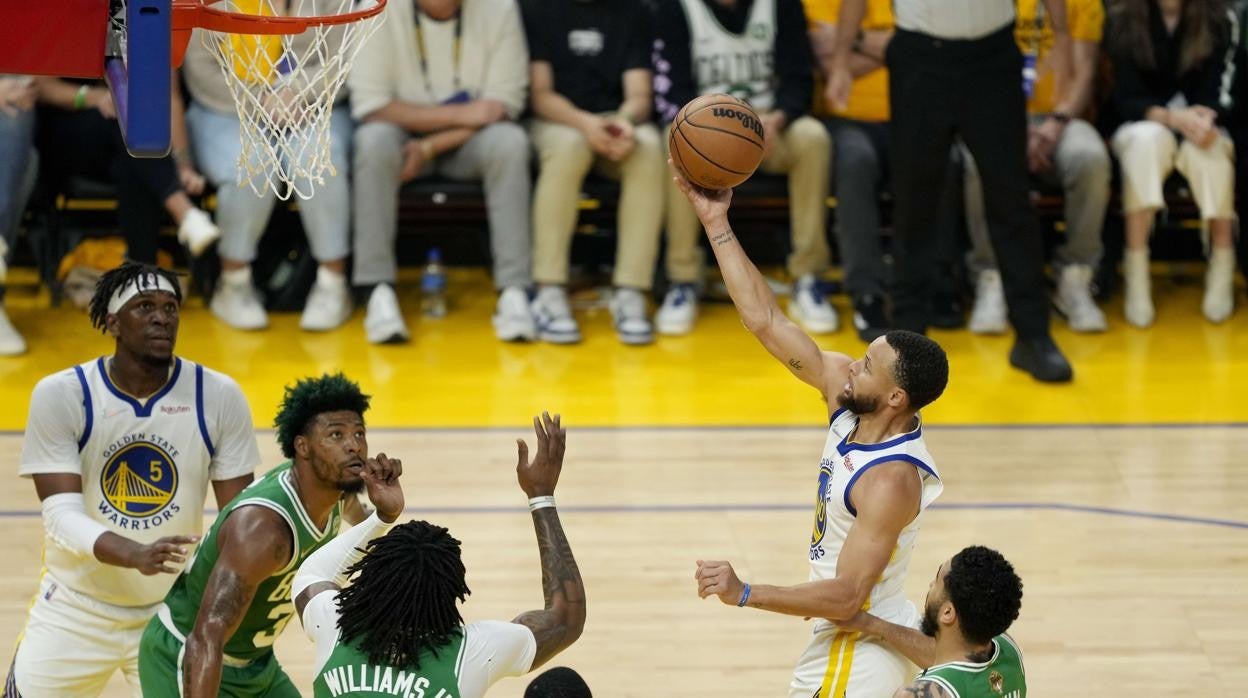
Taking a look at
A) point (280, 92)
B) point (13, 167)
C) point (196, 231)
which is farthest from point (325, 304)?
point (280, 92)

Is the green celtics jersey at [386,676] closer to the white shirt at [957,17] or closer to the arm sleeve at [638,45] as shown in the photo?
the white shirt at [957,17]

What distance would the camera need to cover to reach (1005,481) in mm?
7121

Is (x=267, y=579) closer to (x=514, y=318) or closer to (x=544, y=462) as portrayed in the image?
(x=544, y=462)

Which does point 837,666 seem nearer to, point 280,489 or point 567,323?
point 280,489

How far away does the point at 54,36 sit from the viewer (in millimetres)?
3938

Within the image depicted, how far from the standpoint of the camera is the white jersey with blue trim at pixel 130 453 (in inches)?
185

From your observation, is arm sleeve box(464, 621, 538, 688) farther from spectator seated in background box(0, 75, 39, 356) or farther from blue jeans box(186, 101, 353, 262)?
spectator seated in background box(0, 75, 39, 356)

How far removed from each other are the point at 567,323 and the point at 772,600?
194 inches

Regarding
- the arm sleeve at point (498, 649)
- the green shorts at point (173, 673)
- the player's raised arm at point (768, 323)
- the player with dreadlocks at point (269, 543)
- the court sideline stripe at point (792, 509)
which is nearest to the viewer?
the arm sleeve at point (498, 649)

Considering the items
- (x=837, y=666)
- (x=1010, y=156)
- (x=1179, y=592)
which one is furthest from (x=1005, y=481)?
(x=837, y=666)

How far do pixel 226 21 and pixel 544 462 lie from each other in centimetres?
139

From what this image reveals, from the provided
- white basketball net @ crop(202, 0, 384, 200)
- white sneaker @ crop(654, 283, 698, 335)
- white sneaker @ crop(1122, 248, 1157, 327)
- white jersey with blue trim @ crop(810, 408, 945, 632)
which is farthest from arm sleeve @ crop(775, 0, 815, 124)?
white jersey with blue trim @ crop(810, 408, 945, 632)

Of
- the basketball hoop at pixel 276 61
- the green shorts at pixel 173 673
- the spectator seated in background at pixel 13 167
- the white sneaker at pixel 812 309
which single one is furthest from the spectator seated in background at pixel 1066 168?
the green shorts at pixel 173 673

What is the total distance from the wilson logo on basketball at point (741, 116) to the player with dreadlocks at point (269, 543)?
1.49 m
